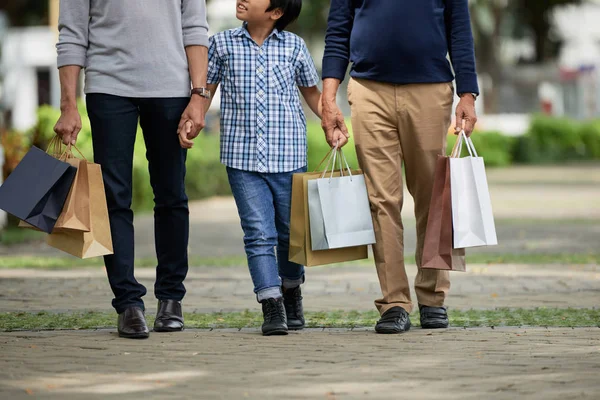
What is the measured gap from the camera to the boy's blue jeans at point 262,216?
5.92m

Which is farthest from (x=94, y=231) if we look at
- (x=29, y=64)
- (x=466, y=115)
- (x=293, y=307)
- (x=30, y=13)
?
(x=30, y=13)

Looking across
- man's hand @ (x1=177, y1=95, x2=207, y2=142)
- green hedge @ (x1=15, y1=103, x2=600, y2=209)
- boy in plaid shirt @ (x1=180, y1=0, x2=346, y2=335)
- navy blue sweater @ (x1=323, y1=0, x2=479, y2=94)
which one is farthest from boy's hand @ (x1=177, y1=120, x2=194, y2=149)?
green hedge @ (x1=15, y1=103, x2=600, y2=209)

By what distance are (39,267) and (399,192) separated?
462cm

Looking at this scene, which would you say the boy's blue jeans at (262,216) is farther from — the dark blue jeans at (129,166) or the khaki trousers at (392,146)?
the khaki trousers at (392,146)

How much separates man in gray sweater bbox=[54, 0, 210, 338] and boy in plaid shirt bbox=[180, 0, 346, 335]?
20 cm

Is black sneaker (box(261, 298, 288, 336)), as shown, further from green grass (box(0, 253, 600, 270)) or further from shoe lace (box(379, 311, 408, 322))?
green grass (box(0, 253, 600, 270))

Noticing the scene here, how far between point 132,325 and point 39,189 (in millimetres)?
756

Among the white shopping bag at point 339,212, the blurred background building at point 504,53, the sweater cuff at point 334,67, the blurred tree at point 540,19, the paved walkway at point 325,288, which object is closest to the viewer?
the white shopping bag at point 339,212

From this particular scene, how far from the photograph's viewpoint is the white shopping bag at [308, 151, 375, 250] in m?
5.79

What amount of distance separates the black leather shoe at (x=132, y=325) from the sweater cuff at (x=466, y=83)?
74.5 inches

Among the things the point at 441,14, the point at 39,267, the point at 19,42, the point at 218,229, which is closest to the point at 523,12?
the point at 19,42

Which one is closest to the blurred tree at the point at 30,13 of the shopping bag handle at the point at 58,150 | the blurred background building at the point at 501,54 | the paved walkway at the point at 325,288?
the blurred background building at the point at 501,54

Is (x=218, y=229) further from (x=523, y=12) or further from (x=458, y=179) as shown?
(x=523, y=12)

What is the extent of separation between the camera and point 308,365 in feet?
16.3
